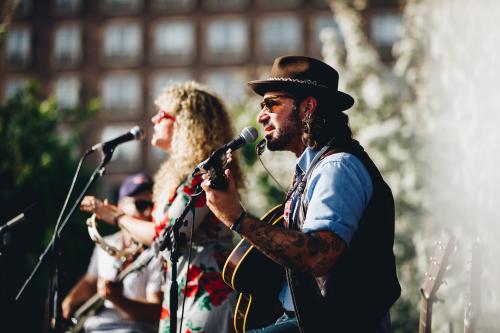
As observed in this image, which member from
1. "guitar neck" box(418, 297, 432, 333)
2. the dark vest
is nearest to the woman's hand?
the dark vest

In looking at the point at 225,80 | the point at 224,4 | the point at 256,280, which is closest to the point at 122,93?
the point at 225,80

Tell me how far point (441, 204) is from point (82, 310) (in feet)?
18.1

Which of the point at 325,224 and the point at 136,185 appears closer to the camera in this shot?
the point at 325,224

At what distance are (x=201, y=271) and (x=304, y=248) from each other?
4.21 ft

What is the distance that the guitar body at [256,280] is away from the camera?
282 centimetres

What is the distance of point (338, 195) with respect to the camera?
2338 mm

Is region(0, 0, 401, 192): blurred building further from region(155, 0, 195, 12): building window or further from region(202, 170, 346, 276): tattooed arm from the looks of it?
region(202, 170, 346, 276): tattooed arm

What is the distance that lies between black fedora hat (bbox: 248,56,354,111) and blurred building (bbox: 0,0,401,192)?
34.0m

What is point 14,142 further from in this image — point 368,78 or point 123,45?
point 123,45

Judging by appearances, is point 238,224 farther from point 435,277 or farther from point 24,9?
point 24,9

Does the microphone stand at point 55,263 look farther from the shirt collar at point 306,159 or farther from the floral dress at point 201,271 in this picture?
the shirt collar at point 306,159

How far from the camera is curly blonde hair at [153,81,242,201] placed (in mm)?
3746

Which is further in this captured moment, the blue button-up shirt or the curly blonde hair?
the curly blonde hair

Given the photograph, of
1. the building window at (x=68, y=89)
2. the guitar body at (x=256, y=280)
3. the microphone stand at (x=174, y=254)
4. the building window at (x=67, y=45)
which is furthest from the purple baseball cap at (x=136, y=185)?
the building window at (x=67, y=45)
